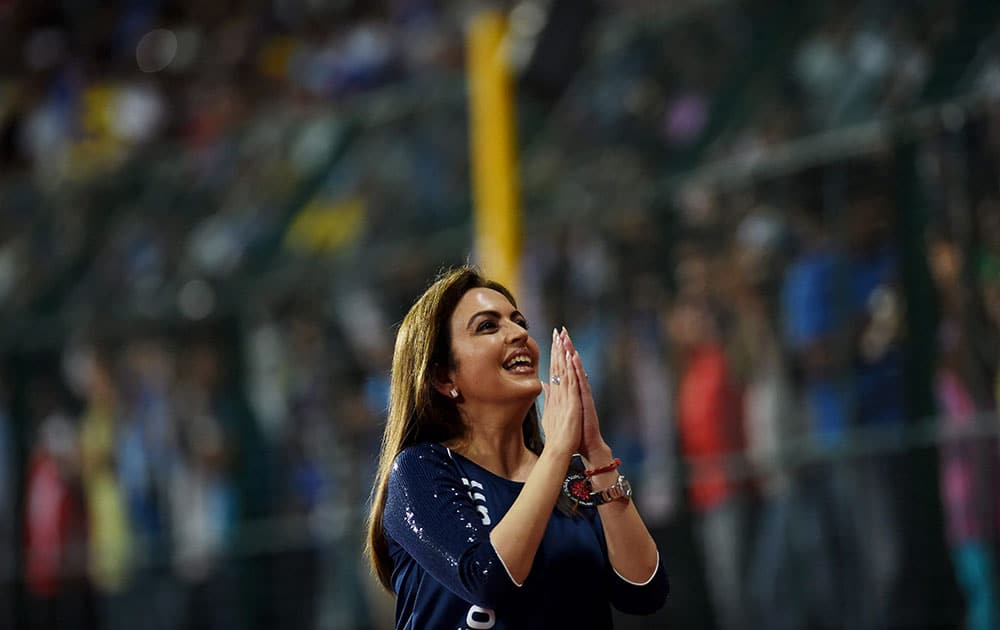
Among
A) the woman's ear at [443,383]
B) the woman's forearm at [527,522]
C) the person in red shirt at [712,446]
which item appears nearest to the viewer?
the woman's forearm at [527,522]

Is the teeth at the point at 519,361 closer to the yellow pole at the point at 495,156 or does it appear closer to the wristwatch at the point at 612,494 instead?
the wristwatch at the point at 612,494

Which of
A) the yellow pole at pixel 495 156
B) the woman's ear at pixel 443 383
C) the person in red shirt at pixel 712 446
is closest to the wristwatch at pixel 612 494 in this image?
the woman's ear at pixel 443 383

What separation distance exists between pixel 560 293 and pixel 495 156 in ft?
2.44

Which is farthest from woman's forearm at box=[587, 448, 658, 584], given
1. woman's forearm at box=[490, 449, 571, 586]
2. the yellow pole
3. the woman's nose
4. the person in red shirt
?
the yellow pole

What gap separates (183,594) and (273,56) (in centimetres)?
429

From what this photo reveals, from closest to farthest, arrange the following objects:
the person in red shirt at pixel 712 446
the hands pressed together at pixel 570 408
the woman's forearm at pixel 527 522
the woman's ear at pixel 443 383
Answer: the woman's forearm at pixel 527 522, the hands pressed together at pixel 570 408, the woman's ear at pixel 443 383, the person in red shirt at pixel 712 446

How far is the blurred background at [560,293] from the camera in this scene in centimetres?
635

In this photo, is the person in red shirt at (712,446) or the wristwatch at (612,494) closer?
the wristwatch at (612,494)

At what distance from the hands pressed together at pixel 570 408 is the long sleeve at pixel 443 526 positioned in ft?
0.61

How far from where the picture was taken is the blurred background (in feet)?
20.8

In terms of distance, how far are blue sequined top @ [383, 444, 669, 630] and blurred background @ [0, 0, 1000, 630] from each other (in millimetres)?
3608

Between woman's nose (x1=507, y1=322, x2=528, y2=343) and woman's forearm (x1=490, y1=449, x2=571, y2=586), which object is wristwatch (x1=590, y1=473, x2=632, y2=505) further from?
woman's nose (x1=507, y1=322, x2=528, y2=343)

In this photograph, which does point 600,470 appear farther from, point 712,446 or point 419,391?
point 712,446

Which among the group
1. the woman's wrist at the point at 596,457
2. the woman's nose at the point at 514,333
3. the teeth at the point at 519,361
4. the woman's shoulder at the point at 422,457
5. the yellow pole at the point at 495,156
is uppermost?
the yellow pole at the point at 495,156
